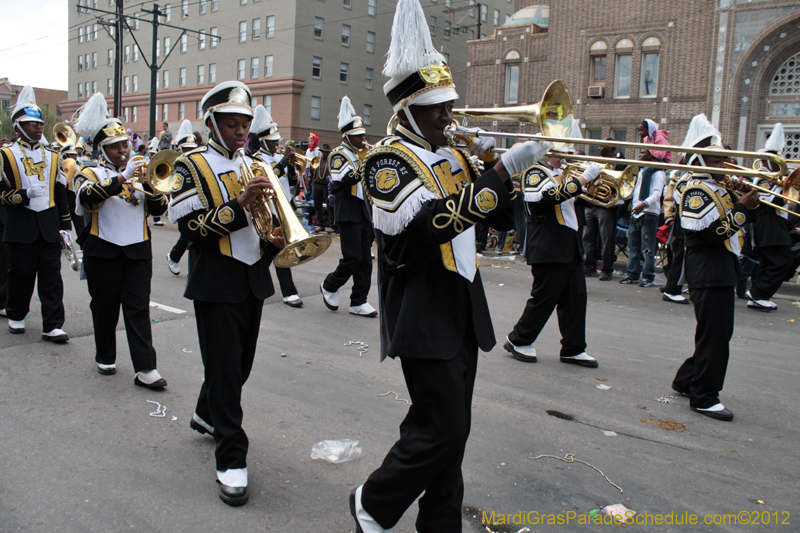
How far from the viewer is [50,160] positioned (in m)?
6.36

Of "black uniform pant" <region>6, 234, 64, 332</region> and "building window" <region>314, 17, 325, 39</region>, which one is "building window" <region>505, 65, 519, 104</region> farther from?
"black uniform pant" <region>6, 234, 64, 332</region>

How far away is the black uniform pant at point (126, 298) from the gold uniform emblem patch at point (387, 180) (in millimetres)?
2973

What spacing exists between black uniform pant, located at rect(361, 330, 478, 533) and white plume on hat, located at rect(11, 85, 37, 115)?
543 centimetres

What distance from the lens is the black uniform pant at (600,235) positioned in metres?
10.7

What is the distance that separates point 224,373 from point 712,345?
3439mm

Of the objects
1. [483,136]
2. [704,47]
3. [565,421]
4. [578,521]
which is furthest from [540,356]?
[704,47]

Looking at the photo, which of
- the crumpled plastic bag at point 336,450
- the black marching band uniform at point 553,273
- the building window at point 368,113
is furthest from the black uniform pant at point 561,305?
the building window at point 368,113

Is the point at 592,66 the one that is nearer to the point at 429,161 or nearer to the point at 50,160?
the point at 50,160

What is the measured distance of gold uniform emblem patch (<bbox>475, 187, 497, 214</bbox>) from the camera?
8.21 feet

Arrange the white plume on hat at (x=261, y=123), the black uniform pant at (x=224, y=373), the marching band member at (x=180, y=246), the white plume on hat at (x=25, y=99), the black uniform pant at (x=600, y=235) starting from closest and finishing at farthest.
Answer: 1. the black uniform pant at (x=224, y=373)
2. the white plume on hat at (x=25, y=99)
3. the white plume on hat at (x=261, y=123)
4. the marching band member at (x=180, y=246)
5. the black uniform pant at (x=600, y=235)

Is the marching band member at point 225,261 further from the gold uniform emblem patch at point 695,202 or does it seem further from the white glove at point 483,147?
the gold uniform emblem patch at point 695,202

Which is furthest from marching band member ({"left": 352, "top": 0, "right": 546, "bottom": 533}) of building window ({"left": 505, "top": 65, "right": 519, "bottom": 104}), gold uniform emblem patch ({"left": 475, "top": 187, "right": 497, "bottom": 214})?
building window ({"left": 505, "top": 65, "right": 519, "bottom": 104})

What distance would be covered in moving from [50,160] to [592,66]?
25280mm

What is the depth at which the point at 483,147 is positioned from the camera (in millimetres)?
2992
